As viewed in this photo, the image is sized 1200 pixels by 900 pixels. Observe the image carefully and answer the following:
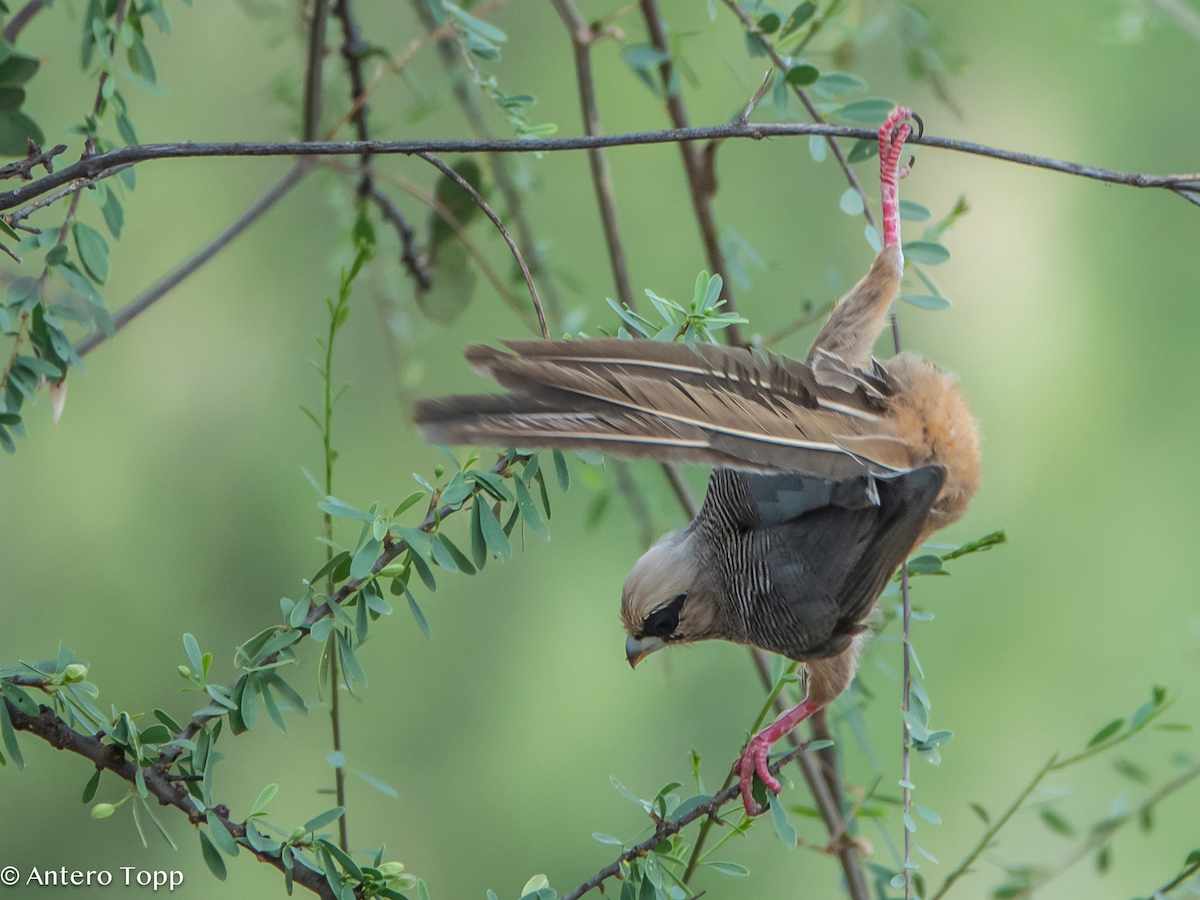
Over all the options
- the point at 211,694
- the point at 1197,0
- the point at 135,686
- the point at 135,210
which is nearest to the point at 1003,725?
the point at 1197,0

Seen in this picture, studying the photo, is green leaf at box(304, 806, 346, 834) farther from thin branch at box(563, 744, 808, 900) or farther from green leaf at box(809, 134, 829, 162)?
green leaf at box(809, 134, 829, 162)

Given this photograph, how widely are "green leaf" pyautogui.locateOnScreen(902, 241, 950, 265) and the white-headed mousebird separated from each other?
37mm

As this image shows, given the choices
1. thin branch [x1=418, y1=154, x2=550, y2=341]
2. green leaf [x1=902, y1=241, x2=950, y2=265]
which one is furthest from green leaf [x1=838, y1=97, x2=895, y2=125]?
thin branch [x1=418, y1=154, x2=550, y2=341]

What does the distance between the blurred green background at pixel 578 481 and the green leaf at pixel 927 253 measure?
74cm

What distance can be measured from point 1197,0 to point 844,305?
49.8 inches

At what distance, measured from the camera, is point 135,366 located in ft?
5.57

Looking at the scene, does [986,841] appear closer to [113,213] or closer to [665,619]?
[665,619]

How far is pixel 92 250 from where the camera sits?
2.31 feet

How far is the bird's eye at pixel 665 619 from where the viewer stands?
1050 mm

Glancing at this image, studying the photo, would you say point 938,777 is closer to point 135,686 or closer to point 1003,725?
point 1003,725

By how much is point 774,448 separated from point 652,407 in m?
0.09

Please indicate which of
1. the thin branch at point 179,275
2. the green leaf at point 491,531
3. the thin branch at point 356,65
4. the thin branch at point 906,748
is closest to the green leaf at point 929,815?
the thin branch at point 906,748

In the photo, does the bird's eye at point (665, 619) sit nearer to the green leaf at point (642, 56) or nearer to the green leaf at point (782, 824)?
the green leaf at point (782, 824)

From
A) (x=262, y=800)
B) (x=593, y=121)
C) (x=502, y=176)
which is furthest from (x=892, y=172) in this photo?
(x=262, y=800)
